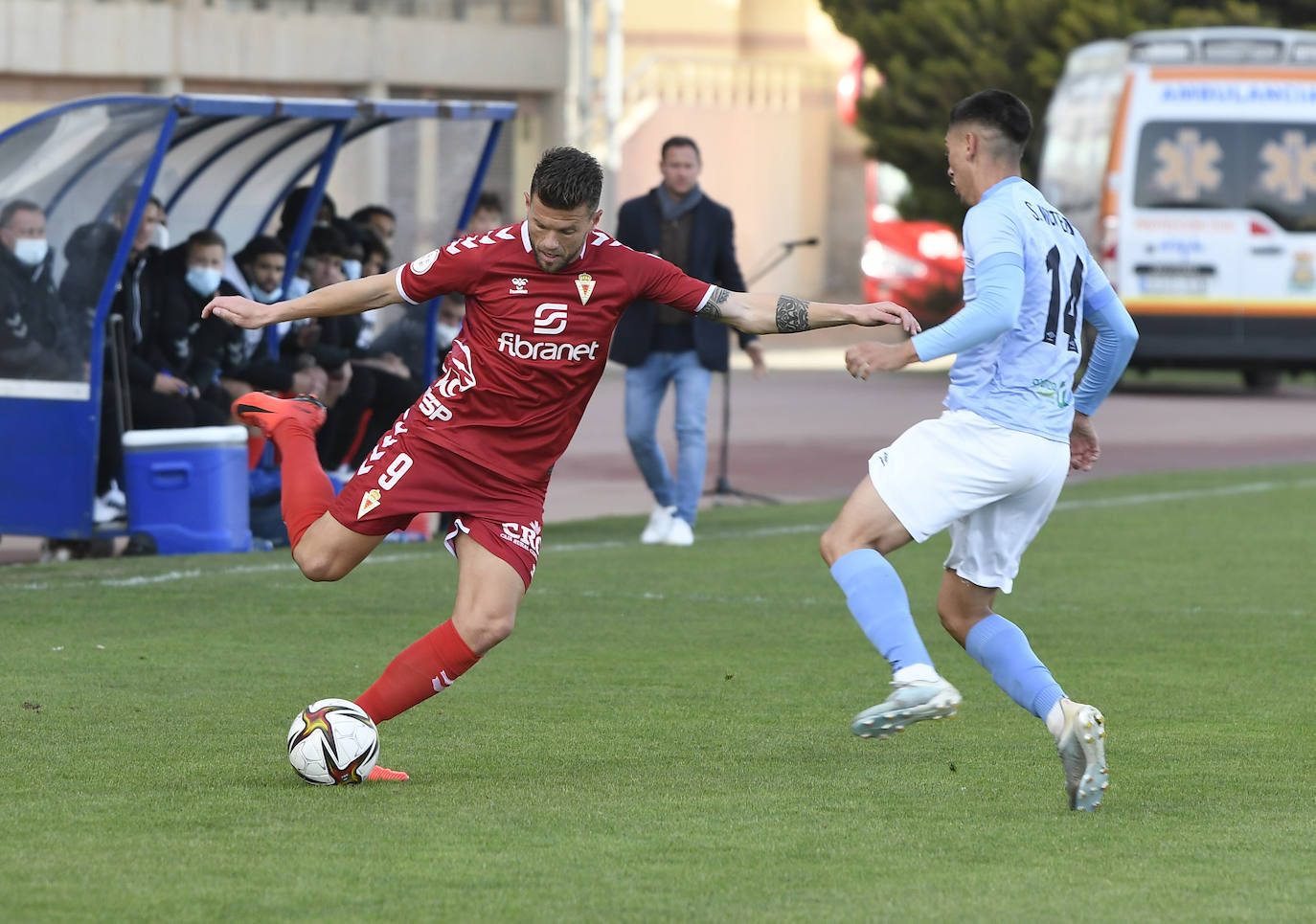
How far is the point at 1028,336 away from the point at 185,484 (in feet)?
20.2

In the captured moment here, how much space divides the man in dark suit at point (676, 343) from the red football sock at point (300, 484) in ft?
17.4

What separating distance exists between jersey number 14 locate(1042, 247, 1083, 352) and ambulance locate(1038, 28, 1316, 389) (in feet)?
56.7

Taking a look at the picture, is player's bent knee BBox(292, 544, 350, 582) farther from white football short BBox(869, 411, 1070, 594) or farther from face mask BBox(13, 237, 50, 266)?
face mask BBox(13, 237, 50, 266)

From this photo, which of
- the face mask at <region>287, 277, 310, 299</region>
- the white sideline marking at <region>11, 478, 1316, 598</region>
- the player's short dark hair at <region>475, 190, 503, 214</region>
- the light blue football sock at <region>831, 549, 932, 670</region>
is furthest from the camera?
the player's short dark hair at <region>475, 190, 503, 214</region>

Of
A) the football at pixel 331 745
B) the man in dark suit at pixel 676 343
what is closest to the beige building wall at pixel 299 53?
the man in dark suit at pixel 676 343

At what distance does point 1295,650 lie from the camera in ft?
29.1

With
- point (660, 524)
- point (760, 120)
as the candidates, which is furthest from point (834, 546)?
point (760, 120)

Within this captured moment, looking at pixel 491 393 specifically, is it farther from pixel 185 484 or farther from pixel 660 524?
pixel 660 524

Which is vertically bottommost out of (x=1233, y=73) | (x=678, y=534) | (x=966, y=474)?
(x=678, y=534)

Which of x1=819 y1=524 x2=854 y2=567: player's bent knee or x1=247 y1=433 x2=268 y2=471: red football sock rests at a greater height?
x1=819 y1=524 x2=854 y2=567: player's bent knee

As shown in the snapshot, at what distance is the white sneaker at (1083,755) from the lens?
18.7ft

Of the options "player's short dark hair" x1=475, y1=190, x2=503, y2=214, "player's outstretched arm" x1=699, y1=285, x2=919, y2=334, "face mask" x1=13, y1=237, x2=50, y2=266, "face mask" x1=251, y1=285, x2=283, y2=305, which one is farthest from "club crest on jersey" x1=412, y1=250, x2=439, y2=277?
"player's short dark hair" x1=475, y1=190, x2=503, y2=214

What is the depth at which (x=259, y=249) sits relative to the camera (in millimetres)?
12328

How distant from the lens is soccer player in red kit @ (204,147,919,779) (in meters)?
6.20
